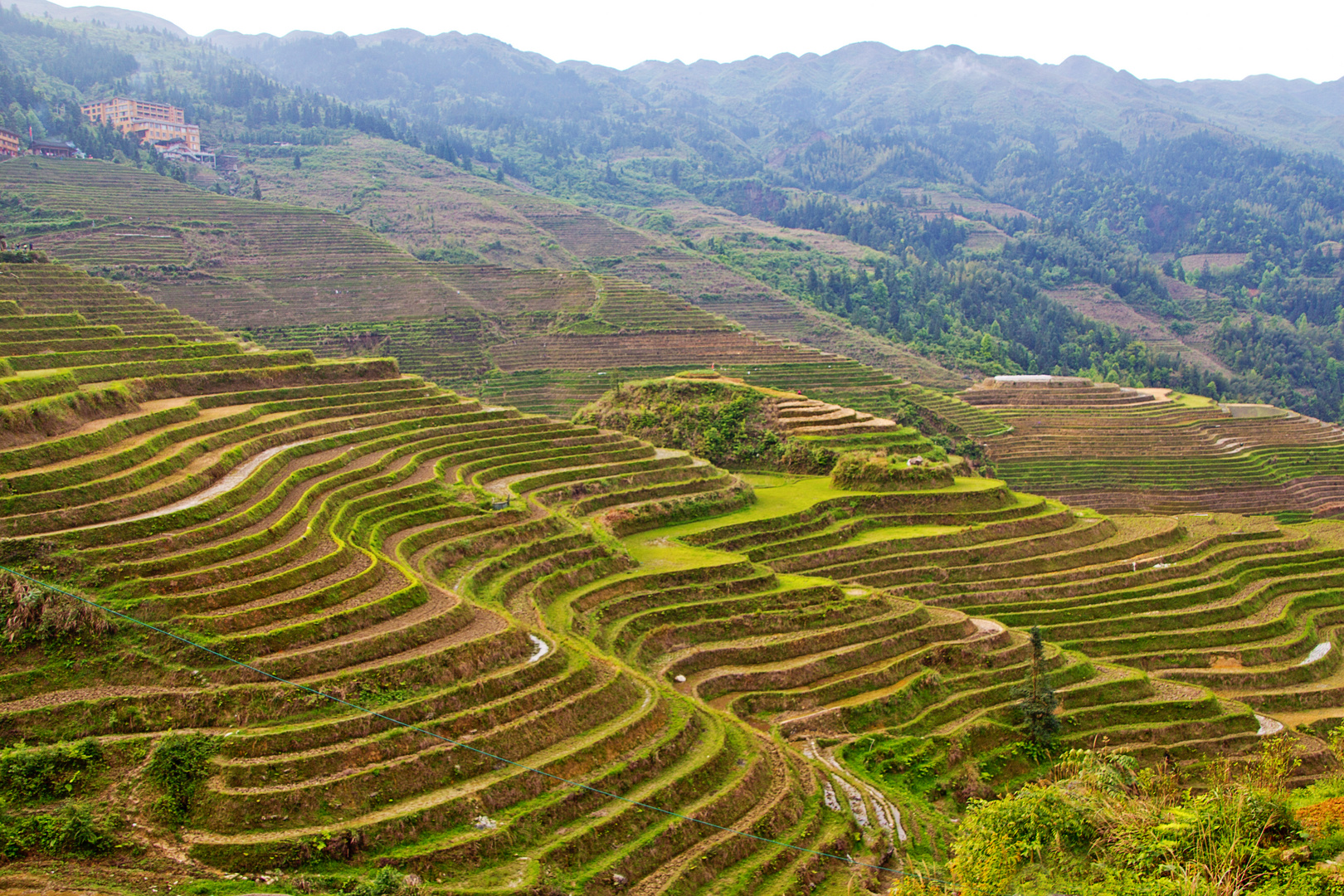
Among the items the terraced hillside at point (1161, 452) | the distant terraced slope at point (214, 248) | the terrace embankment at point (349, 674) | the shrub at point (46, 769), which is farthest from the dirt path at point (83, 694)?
the distant terraced slope at point (214, 248)

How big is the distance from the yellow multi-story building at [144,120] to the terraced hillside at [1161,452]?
84.1m

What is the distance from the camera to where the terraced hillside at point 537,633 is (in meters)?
12.7

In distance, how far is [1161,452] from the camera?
51406 mm

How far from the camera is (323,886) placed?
11234 millimetres

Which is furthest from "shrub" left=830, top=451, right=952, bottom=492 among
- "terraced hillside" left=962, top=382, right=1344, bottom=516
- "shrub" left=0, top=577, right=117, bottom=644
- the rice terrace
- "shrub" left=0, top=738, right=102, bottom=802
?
"shrub" left=0, top=738, right=102, bottom=802

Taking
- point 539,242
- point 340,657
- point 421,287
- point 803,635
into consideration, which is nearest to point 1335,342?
point 539,242

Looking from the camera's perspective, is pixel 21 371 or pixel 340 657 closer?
pixel 340 657

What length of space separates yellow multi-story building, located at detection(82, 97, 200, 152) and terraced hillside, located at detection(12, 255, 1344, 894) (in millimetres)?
74996

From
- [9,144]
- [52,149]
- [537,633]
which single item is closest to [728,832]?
[537,633]

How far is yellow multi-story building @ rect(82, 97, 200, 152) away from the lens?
322ft

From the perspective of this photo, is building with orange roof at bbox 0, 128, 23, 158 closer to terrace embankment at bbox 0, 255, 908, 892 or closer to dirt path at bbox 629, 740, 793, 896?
terrace embankment at bbox 0, 255, 908, 892

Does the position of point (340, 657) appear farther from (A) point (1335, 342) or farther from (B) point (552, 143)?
(B) point (552, 143)

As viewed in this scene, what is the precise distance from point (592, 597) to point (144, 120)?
98.7 meters

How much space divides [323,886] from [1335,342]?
11382 cm
